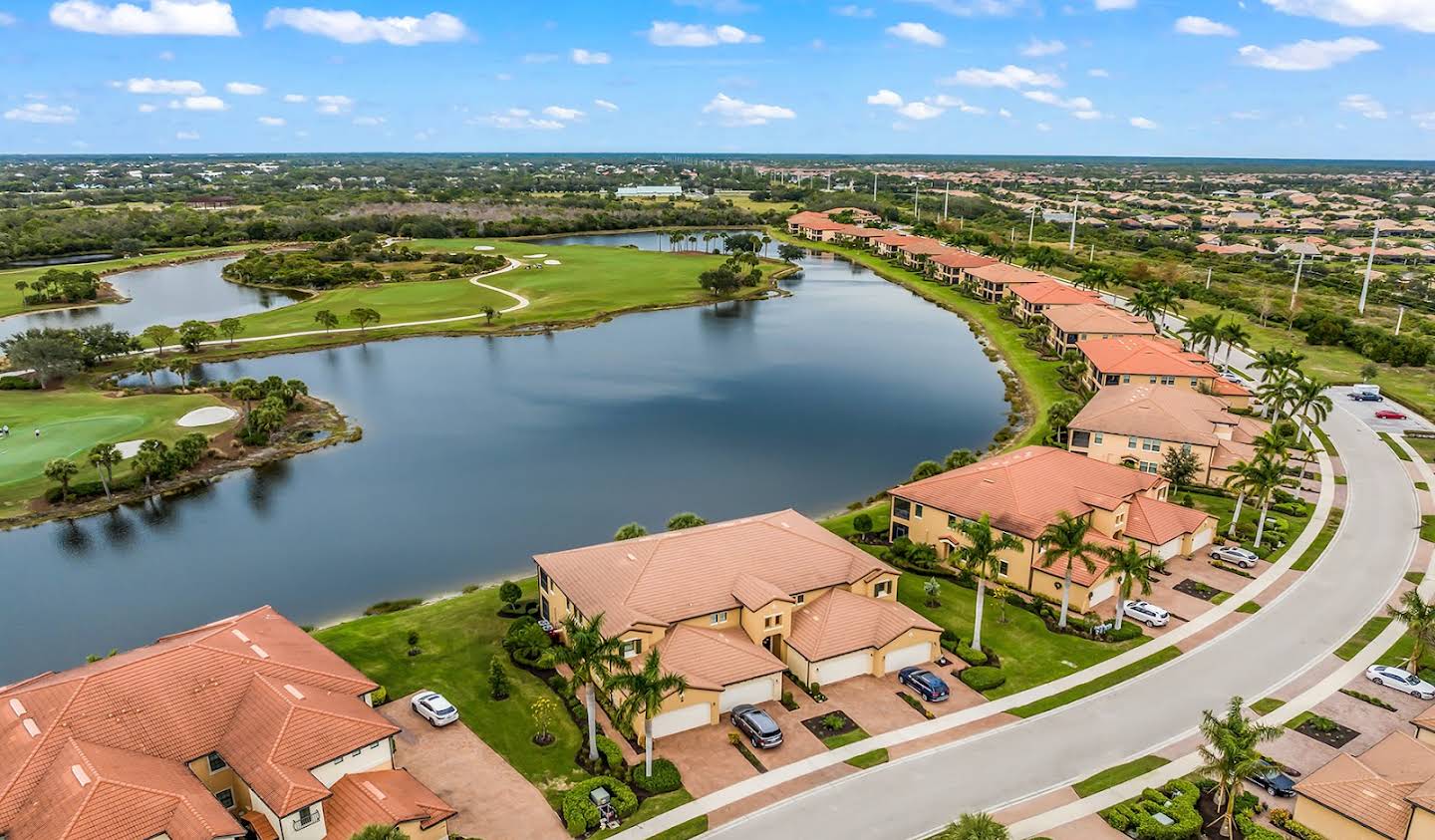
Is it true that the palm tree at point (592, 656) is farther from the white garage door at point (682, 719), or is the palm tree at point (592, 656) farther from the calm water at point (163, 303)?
the calm water at point (163, 303)

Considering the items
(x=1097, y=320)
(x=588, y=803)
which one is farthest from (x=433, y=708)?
(x=1097, y=320)

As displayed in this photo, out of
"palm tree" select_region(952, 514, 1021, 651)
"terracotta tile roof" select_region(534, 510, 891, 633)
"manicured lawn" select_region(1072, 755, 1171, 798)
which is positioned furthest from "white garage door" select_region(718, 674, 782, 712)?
"manicured lawn" select_region(1072, 755, 1171, 798)

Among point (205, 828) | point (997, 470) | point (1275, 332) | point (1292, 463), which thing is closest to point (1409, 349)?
point (1275, 332)

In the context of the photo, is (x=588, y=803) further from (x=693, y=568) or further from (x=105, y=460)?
(x=105, y=460)

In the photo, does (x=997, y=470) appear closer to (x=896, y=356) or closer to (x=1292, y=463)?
(x=1292, y=463)

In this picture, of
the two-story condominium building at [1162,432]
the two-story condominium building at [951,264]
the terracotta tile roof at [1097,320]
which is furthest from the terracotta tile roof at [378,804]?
the two-story condominium building at [951,264]

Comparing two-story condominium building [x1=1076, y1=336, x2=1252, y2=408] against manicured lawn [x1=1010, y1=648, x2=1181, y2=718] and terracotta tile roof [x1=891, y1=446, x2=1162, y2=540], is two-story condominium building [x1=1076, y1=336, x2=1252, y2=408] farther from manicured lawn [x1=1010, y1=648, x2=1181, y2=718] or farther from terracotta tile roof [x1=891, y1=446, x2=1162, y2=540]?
manicured lawn [x1=1010, y1=648, x2=1181, y2=718]
